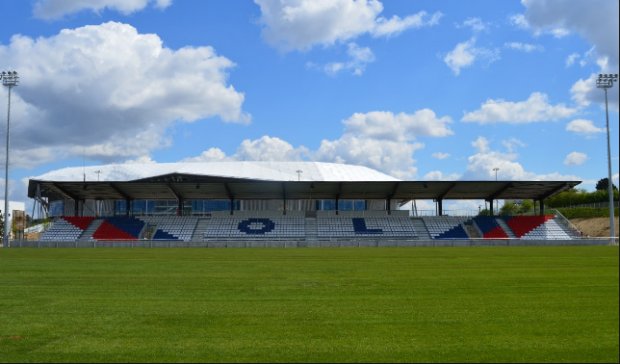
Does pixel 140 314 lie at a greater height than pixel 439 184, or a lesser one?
lesser

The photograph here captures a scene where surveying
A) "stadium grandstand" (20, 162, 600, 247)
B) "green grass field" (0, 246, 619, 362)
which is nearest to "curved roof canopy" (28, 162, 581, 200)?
"stadium grandstand" (20, 162, 600, 247)

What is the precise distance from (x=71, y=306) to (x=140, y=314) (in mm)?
1847

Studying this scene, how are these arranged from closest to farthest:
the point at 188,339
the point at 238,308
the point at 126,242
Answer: the point at 188,339
the point at 238,308
the point at 126,242

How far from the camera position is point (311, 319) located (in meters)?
9.69

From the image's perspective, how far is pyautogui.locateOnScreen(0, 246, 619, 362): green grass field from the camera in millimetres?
7238

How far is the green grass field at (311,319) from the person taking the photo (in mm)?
7238

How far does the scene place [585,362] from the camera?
6.46 m

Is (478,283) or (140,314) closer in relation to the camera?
(140,314)

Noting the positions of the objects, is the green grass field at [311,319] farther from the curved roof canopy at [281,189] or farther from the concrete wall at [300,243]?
the curved roof canopy at [281,189]

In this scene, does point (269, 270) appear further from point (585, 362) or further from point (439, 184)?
point (439, 184)

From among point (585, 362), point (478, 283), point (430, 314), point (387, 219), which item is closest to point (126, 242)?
point (387, 219)

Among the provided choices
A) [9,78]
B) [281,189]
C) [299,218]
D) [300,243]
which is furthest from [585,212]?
[9,78]

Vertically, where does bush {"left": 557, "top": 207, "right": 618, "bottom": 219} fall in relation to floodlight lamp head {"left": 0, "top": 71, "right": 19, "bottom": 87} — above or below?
below

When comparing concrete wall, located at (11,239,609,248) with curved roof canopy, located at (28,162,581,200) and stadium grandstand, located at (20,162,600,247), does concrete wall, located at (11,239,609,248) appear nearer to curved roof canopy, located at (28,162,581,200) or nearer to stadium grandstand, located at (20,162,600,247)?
stadium grandstand, located at (20,162,600,247)
